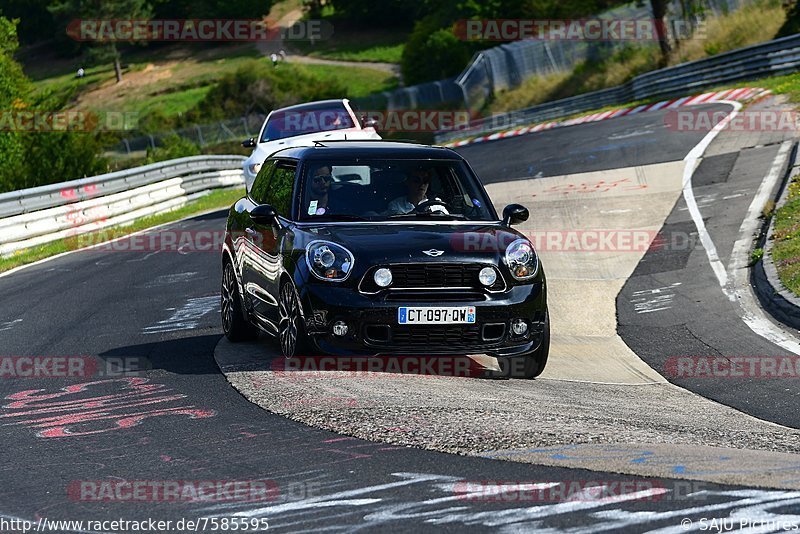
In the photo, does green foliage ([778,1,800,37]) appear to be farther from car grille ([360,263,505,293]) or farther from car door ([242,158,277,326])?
car grille ([360,263,505,293])

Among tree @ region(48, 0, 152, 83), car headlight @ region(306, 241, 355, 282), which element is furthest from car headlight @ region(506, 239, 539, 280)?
tree @ region(48, 0, 152, 83)

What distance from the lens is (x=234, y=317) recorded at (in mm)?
11070

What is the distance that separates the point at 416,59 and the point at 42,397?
239ft

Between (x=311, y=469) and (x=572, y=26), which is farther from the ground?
(x=572, y=26)

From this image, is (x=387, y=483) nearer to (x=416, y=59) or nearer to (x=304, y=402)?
(x=304, y=402)

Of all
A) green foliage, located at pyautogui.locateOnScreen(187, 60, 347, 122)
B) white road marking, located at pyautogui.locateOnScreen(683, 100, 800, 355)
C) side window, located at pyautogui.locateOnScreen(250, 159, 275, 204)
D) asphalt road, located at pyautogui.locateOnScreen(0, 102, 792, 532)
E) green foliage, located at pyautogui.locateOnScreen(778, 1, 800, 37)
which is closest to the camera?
asphalt road, located at pyautogui.locateOnScreen(0, 102, 792, 532)

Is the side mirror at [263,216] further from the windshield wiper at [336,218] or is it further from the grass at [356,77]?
the grass at [356,77]

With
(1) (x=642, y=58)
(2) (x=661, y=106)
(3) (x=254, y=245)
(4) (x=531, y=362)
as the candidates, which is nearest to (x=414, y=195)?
(3) (x=254, y=245)

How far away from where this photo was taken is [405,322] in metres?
9.09

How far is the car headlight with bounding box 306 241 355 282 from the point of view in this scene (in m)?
9.17

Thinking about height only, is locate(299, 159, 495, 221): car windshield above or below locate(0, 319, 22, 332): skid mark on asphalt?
above

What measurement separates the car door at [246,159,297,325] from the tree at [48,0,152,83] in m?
101

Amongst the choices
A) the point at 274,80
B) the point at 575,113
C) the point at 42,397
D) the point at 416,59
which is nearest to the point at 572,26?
the point at 575,113

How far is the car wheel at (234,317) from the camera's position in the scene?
1104cm
